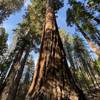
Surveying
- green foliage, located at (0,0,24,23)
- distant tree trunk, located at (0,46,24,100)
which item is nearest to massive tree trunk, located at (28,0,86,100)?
distant tree trunk, located at (0,46,24,100)

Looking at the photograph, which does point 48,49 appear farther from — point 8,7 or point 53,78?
point 8,7

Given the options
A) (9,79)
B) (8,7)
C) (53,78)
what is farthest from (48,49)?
(8,7)

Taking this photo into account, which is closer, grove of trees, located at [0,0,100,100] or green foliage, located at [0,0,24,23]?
grove of trees, located at [0,0,100,100]

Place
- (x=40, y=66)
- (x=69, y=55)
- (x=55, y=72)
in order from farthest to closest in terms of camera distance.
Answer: (x=69, y=55)
(x=40, y=66)
(x=55, y=72)

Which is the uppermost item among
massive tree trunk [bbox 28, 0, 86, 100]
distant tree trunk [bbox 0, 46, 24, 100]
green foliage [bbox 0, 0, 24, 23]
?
massive tree trunk [bbox 28, 0, 86, 100]

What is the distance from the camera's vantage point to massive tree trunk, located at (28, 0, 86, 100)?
2.95m

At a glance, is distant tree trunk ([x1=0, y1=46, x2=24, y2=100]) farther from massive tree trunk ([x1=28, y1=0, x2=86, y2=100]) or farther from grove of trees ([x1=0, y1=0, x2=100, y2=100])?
massive tree trunk ([x1=28, y1=0, x2=86, y2=100])

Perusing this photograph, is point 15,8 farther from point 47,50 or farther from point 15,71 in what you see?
point 47,50

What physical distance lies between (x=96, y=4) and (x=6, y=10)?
11790mm

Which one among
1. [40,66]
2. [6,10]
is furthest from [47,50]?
[6,10]

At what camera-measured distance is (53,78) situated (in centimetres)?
321

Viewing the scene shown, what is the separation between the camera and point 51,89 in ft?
9.91

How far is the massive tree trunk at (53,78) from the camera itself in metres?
2.95

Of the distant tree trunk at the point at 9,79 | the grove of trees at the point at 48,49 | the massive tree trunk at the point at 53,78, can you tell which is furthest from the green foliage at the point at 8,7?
the massive tree trunk at the point at 53,78
